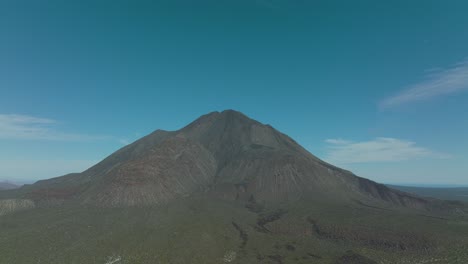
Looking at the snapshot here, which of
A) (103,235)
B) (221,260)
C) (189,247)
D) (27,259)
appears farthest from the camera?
(103,235)

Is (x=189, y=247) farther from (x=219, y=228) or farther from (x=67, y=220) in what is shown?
(x=67, y=220)

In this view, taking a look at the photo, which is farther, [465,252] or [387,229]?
[387,229]

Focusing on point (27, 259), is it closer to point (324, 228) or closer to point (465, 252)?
point (324, 228)

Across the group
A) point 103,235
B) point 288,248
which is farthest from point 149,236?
point 288,248

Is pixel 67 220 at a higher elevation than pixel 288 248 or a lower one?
higher

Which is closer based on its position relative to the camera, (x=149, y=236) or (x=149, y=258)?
(x=149, y=258)

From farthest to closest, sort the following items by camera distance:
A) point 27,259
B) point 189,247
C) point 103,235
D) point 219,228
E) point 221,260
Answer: point 219,228
point 103,235
point 189,247
point 221,260
point 27,259

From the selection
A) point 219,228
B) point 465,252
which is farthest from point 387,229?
point 219,228

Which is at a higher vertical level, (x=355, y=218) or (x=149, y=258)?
(x=355, y=218)

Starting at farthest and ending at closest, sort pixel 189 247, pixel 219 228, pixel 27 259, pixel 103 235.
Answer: pixel 219 228, pixel 103 235, pixel 189 247, pixel 27 259
